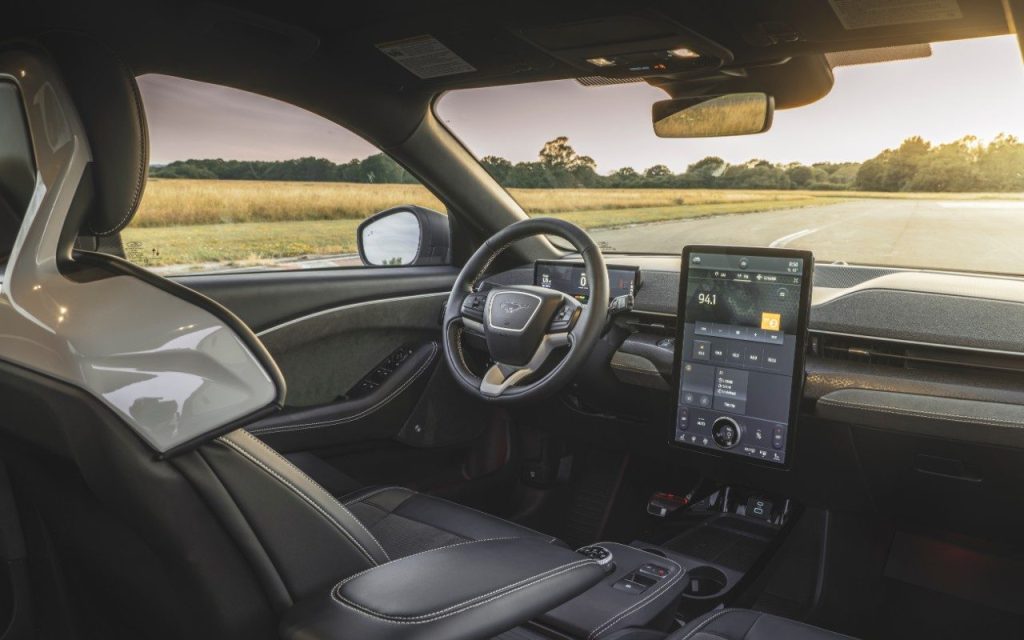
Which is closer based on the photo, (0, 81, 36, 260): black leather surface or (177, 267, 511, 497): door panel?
(0, 81, 36, 260): black leather surface

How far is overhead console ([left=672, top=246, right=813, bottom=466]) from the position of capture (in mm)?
2289

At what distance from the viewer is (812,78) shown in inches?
105

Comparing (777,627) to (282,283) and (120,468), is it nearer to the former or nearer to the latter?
(120,468)

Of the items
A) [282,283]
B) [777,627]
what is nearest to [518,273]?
[282,283]

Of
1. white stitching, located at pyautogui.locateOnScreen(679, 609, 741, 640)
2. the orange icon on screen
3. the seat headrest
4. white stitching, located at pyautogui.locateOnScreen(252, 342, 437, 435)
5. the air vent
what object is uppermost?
the seat headrest

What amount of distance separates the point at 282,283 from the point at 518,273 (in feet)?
3.27

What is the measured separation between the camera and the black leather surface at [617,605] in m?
2.03

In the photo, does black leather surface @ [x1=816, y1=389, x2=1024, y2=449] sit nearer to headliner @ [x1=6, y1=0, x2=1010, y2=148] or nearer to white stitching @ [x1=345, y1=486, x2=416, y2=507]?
headliner @ [x1=6, y1=0, x2=1010, y2=148]

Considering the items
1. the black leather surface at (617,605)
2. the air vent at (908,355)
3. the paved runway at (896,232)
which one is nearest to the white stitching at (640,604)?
the black leather surface at (617,605)

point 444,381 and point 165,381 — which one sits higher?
point 165,381

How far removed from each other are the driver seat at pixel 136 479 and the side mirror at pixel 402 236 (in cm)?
212

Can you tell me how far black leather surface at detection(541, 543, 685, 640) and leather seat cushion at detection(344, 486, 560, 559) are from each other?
20 centimetres

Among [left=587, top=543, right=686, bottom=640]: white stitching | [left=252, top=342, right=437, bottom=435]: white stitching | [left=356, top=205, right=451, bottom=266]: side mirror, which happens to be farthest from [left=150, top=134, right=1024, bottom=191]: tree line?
[left=587, top=543, right=686, bottom=640]: white stitching

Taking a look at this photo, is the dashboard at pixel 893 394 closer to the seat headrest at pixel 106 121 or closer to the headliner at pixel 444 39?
the headliner at pixel 444 39
